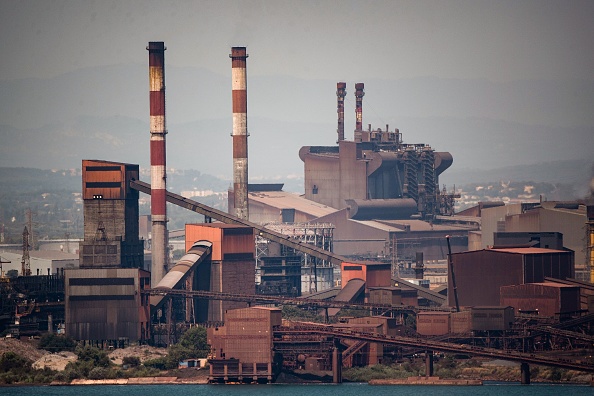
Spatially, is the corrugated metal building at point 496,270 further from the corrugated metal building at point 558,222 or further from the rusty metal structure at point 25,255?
the rusty metal structure at point 25,255

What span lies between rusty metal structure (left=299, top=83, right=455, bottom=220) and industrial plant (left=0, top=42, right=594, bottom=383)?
38.8 ft

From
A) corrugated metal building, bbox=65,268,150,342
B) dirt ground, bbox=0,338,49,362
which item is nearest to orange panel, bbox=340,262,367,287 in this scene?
corrugated metal building, bbox=65,268,150,342

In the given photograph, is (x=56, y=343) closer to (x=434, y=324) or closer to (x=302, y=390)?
(x=302, y=390)

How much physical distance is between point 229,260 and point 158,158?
9519 mm

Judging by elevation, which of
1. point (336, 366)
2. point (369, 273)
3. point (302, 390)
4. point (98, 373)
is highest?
point (369, 273)

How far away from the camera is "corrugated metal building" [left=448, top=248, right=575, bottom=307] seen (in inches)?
3369

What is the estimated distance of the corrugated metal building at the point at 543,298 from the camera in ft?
267

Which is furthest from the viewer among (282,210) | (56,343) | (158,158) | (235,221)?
(282,210)

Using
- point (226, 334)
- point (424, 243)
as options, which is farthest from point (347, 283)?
point (424, 243)

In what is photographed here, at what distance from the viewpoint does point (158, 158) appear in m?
96.8

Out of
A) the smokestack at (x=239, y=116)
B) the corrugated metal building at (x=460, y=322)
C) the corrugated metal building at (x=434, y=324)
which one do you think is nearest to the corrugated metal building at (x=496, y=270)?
the corrugated metal building at (x=434, y=324)

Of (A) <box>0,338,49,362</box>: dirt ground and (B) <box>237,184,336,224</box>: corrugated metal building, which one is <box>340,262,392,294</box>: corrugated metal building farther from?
(B) <box>237,184,336,224</box>: corrugated metal building

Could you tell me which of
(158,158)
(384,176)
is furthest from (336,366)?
(384,176)

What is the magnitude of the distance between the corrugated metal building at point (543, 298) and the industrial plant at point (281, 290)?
8cm
